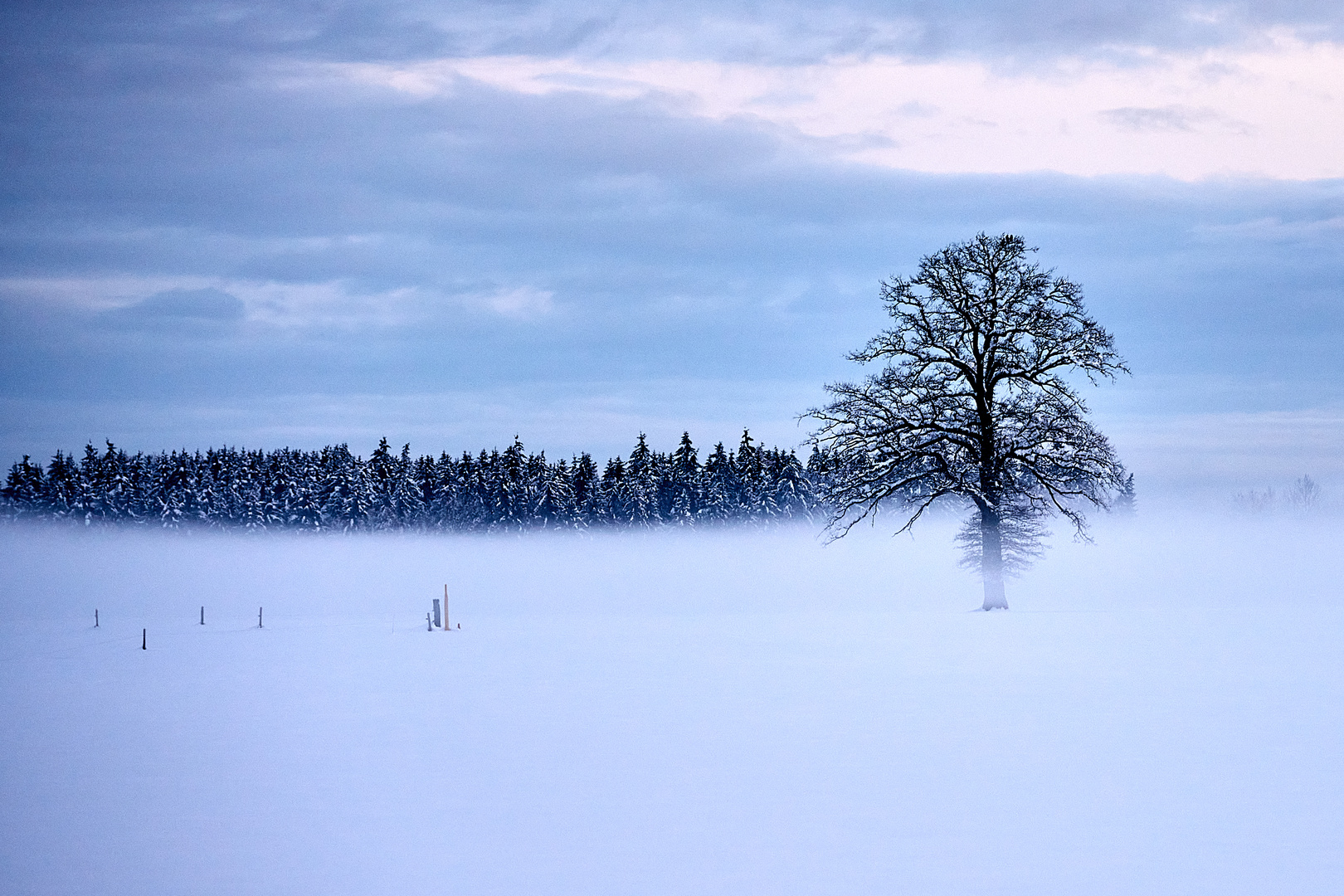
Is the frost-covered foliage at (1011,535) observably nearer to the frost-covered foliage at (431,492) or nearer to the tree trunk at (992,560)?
the tree trunk at (992,560)

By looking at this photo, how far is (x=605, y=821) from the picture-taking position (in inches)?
446

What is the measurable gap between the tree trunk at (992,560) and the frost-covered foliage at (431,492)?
7030cm

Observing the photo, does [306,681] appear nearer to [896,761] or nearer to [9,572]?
[896,761]

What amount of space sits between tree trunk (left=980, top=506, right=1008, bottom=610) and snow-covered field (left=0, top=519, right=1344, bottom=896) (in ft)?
5.63

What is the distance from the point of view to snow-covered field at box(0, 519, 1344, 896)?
32.4ft

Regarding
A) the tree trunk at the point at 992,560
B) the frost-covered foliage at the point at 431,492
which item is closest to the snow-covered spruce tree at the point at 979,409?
the tree trunk at the point at 992,560

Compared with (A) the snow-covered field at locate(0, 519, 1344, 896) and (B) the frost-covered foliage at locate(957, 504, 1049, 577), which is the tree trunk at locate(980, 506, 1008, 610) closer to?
(B) the frost-covered foliage at locate(957, 504, 1049, 577)

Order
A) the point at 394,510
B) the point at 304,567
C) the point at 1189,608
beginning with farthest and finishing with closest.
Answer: the point at 394,510, the point at 304,567, the point at 1189,608

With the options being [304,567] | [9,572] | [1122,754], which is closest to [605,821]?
[1122,754]

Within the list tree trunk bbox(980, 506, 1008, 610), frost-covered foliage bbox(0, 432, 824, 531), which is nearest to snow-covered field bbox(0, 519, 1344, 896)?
tree trunk bbox(980, 506, 1008, 610)

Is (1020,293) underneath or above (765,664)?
above

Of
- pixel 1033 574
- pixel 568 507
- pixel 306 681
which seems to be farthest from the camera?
pixel 568 507

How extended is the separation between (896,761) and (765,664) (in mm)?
10551

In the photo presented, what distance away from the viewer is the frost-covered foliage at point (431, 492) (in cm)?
11456
